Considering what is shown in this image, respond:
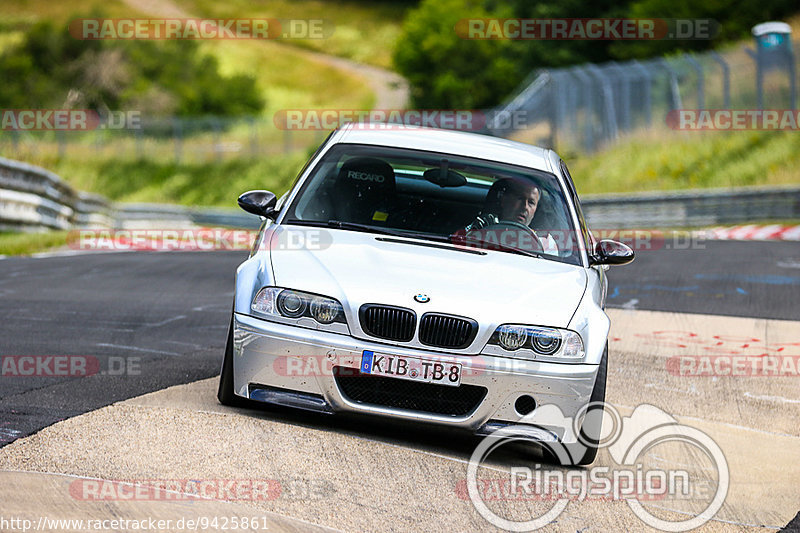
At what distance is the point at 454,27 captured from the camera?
68188mm

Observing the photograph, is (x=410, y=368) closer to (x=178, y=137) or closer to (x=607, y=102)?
(x=607, y=102)

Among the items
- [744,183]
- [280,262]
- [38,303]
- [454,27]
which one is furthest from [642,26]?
[280,262]

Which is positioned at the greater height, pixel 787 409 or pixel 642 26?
pixel 642 26

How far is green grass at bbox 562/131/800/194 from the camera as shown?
92.3ft

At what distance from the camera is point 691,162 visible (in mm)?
31094

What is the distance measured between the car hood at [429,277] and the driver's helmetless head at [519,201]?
55cm

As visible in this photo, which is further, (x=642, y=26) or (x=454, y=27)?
(x=454, y=27)

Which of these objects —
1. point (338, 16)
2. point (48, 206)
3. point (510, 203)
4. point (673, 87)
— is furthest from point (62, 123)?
point (338, 16)

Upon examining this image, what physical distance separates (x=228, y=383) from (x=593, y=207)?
72.8 feet

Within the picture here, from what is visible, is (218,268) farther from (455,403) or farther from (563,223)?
(455,403)

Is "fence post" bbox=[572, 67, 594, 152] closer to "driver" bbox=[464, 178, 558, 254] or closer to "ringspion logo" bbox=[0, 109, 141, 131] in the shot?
"ringspion logo" bbox=[0, 109, 141, 131]

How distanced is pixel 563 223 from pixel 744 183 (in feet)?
72.8

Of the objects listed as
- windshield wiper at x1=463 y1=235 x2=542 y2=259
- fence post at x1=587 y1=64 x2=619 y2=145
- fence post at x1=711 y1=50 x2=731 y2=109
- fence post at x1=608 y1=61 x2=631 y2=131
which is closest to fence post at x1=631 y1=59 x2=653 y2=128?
fence post at x1=608 y1=61 x2=631 y2=131

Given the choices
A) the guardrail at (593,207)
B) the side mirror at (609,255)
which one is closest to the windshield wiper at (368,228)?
the side mirror at (609,255)
